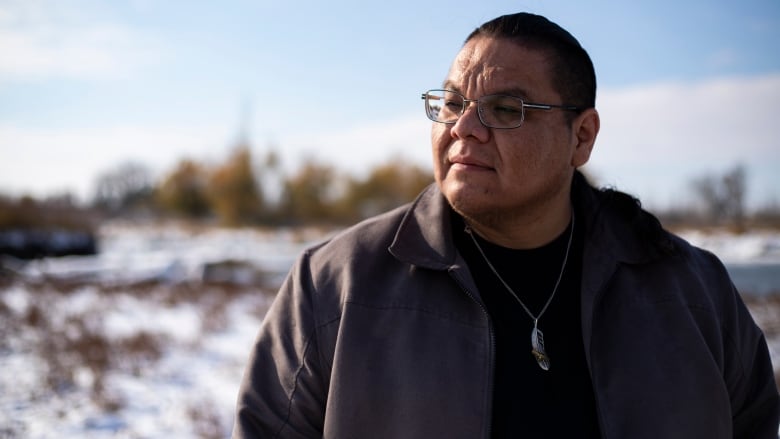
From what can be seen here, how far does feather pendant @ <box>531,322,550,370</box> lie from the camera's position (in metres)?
1.87

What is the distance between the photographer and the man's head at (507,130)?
1.90 metres

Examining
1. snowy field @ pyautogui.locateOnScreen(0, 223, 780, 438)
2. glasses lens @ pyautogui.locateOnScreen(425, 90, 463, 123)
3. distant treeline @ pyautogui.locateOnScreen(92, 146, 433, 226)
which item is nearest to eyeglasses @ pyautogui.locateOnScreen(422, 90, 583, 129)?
glasses lens @ pyautogui.locateOnScreen(425, 90, 463, 123)

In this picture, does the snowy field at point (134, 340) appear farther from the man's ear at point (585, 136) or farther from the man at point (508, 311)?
the man's ear at point (585, 136)

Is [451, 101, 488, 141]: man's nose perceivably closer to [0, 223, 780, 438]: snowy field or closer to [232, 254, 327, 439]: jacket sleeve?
[232, 254, 327, 439]: jacket sleeve

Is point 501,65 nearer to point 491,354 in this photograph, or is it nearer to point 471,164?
point 471,164

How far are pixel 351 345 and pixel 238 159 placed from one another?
1828 inches

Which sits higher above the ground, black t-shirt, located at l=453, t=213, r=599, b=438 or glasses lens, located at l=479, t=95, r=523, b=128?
glasses lens, located at l=479, t=95, r=523, b=128

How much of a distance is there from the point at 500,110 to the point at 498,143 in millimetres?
111

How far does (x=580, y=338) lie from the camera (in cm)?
197

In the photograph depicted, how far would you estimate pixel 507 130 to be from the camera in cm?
189

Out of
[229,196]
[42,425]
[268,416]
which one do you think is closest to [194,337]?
[42,425]

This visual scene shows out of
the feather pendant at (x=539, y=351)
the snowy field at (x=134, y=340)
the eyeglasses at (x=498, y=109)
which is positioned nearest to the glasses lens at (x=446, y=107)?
the eyeglasses at (x=498, y=109)

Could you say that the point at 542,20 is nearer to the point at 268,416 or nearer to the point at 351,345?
the point at 351,345

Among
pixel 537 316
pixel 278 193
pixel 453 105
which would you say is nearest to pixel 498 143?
pixel 453 105
